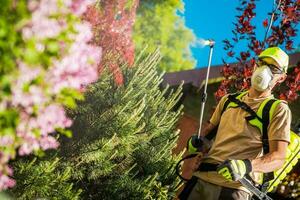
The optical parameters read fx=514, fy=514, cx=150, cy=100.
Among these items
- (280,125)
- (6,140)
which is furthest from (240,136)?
(6,140)

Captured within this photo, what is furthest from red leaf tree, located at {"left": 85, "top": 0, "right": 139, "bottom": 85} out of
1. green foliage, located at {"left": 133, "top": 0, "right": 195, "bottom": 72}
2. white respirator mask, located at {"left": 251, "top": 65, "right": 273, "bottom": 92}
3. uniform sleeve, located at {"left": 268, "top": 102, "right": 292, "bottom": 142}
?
green foliage, located at {"left": 133, "top": 0, "right": 195, "bottom": 72}

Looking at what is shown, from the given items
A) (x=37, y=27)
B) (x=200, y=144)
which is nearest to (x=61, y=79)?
(x=37, y=27)

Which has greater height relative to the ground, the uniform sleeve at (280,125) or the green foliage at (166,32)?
the green foliage at (166,32)

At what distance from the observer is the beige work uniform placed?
9.84ft

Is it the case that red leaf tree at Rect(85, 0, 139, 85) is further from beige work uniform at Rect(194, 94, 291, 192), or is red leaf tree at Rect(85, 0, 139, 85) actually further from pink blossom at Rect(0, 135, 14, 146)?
pink blossom at Rect(0, 135, 14, 146)

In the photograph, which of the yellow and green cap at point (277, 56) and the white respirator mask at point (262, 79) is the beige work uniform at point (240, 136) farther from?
the yellow and green cap at point (277, 56)

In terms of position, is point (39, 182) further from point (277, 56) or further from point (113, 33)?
point (113, 33)

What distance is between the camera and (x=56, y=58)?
1.53 m

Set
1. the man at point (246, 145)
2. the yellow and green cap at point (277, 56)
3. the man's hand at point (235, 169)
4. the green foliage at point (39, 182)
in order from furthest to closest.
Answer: the green foliage at point (39, 182) → the yellow and green cap at point (277, 56) → the man at point (246, 145) → the man's hand at point (235, 169)

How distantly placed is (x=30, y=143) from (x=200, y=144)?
1945 millimetres

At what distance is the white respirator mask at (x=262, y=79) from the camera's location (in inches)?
124

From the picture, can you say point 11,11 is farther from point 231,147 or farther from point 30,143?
point 231,147

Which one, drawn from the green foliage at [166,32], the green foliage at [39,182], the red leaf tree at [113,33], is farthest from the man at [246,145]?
the green foliage at [166,32]

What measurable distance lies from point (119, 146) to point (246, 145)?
2268mm
